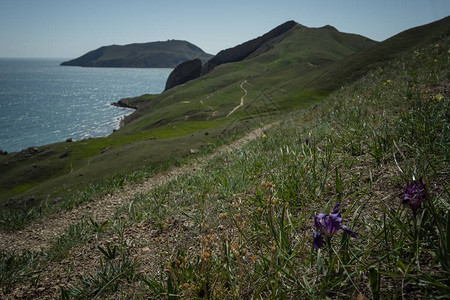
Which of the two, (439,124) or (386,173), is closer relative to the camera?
(386,173)

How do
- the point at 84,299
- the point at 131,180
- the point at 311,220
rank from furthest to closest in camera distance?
the point at 131,180 → the point at 311,220 → the point at 84,299

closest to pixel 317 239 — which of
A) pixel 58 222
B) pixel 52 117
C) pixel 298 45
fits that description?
pixel 58 222

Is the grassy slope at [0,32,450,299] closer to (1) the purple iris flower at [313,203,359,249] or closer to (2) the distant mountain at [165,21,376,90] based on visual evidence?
(1) the purple iris flower at [313,203,359,249]

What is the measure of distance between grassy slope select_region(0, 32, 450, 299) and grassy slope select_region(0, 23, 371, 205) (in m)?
17.9

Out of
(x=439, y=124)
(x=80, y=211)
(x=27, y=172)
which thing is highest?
(x=439, y=124)

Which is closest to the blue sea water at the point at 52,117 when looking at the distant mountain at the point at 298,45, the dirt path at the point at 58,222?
the distant mountain at the point at 298,45

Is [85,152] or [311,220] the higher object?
[311,220]

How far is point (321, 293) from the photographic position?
177cm

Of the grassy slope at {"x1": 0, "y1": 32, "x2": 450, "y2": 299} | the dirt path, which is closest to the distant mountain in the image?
the dirt path

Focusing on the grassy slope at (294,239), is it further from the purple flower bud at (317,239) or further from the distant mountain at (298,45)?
the distant mountain at (298,45)

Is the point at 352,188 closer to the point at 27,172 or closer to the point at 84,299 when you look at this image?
the point at 84,299

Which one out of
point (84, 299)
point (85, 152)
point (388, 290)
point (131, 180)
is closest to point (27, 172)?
point (85, 152)

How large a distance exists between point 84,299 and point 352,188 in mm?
3558

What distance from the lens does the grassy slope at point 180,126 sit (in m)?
25.9
